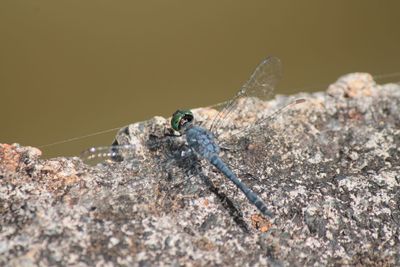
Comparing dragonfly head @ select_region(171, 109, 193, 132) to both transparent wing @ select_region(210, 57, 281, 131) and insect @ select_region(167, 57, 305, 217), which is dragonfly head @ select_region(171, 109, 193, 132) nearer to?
insect @ select_region(167, 57, 305, 217)

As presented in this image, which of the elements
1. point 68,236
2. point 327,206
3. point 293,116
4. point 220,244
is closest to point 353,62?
point 293,116

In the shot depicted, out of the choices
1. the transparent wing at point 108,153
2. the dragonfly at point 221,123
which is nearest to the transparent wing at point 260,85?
the dragonfly at point 221,123

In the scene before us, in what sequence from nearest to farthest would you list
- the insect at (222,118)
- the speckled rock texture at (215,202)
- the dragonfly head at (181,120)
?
the speckled rock texture at (215,202)
the insect at (222,118)
the dragonfly head at (181,120)

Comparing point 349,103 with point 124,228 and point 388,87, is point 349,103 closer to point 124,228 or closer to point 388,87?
point 388,87

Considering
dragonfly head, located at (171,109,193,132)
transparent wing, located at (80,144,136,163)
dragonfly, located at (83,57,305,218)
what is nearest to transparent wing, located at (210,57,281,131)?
dragonfly, located at (83,57,305,218)

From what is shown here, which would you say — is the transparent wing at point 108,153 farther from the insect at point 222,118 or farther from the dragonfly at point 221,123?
the insect at point 222,118

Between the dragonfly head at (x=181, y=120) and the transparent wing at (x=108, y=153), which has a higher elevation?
the dragonfly head at (x=181, y=120)
